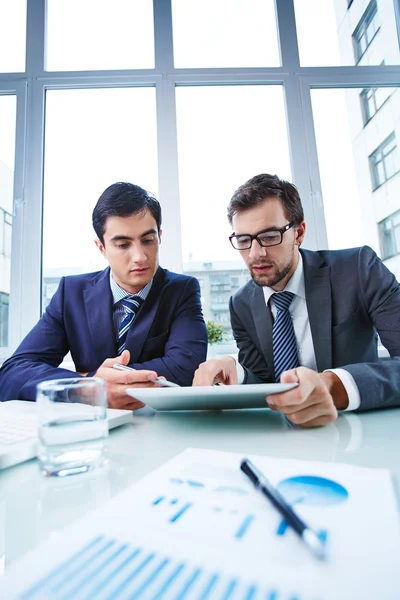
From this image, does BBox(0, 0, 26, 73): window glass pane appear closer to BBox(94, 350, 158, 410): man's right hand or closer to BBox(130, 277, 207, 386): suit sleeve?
BBox(130, 277, 207, 386): suit sleeve

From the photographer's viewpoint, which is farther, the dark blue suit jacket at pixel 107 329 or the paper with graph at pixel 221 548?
the dark blue suit jacket at pixel 107 329

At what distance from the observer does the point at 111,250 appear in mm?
1397

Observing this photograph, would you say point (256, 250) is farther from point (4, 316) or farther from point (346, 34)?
point (346, 34)

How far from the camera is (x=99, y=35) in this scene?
261 centimetres

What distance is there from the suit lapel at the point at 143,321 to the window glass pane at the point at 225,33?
2071 millimetres

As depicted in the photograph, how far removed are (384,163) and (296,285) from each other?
5.64 feet

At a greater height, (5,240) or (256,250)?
(5,240)

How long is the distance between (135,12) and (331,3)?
5.22ft

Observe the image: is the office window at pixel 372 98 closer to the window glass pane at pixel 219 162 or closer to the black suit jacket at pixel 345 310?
the window glass pane at pixel 219 162

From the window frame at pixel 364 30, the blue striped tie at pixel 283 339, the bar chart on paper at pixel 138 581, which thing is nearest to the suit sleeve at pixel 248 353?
the blue striped tie at pixel 283 339

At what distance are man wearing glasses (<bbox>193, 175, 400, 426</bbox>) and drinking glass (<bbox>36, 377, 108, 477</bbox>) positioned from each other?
1.65 feet

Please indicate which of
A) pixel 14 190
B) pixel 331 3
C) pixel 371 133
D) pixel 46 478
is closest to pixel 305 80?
pixel 371 133

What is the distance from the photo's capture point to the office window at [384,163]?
7.97ft

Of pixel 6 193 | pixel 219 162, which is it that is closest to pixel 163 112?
pixel 219 162
